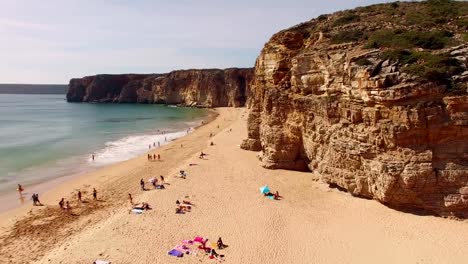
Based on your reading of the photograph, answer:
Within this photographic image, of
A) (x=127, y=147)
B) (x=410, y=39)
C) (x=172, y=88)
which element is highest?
(x=410, y=39)

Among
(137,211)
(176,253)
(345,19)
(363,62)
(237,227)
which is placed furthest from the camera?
(345,19)

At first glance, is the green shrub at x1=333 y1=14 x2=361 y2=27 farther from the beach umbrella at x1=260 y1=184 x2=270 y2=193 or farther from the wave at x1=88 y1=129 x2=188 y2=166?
the wave at x1=88 y1=129 x2=188 y2=166

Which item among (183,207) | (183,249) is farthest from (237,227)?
(183,207)

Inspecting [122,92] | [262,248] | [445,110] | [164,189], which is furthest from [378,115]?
[122,92]

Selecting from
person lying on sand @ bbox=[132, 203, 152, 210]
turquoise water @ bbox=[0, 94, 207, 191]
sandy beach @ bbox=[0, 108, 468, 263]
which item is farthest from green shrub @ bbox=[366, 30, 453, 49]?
turquoise water @ bbox=[0, 94, 207, 191]

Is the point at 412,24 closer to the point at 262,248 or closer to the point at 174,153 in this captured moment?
the point at 262,248

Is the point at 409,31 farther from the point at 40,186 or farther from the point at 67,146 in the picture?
the point at 67,146

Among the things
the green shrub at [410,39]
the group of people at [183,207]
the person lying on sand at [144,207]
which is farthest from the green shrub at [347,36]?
the person lying on sand at [144,207]
